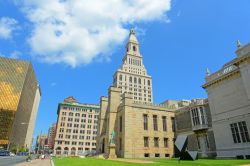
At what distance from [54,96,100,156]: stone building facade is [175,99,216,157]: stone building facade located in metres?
95.9

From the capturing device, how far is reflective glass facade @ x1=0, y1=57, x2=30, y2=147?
110 m

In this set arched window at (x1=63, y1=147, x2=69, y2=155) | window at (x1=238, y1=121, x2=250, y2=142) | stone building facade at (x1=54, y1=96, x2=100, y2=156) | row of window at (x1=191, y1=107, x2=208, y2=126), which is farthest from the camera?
stone building facade at (x1=54, y1=96, x2=100, y2=156)

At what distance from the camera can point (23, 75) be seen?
405ft

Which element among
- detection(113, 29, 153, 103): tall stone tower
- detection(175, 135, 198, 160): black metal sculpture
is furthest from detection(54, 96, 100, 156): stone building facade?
detection(175, 135, 198, 160): black metal sculpture

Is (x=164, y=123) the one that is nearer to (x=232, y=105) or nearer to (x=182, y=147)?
(x=232, y=105)

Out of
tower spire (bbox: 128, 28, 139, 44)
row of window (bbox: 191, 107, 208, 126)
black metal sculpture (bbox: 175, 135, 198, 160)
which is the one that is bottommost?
black metal sculpture (bbox: 175, 135, 198, 160)

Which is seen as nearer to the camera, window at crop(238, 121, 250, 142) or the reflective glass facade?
window at crop(238, 121, 250, 142)

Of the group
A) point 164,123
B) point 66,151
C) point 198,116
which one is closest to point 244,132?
point 198,116

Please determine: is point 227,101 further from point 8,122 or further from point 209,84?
point 8,122

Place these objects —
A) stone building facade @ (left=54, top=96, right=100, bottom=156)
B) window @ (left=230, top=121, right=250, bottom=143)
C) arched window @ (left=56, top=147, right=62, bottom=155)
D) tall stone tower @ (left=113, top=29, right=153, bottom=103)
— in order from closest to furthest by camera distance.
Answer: window @ (left=230, top=121, right=250, bottom=143) < tall stone tower @ (left=113, top=29, right=153, bottom=103) < arched window @ (left=56, top=147, right=62, bottom=155) < stone building facade @ (left=54, top=96, right=100, bottom=156)

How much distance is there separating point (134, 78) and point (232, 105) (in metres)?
92.2

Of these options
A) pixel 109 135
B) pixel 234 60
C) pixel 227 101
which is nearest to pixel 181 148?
pixel 227 101

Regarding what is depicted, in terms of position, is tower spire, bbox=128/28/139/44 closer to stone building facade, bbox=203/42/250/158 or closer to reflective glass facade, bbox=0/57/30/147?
reflective glass facade, bbox=0/57/30/147

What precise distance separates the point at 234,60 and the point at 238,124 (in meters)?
9.89
